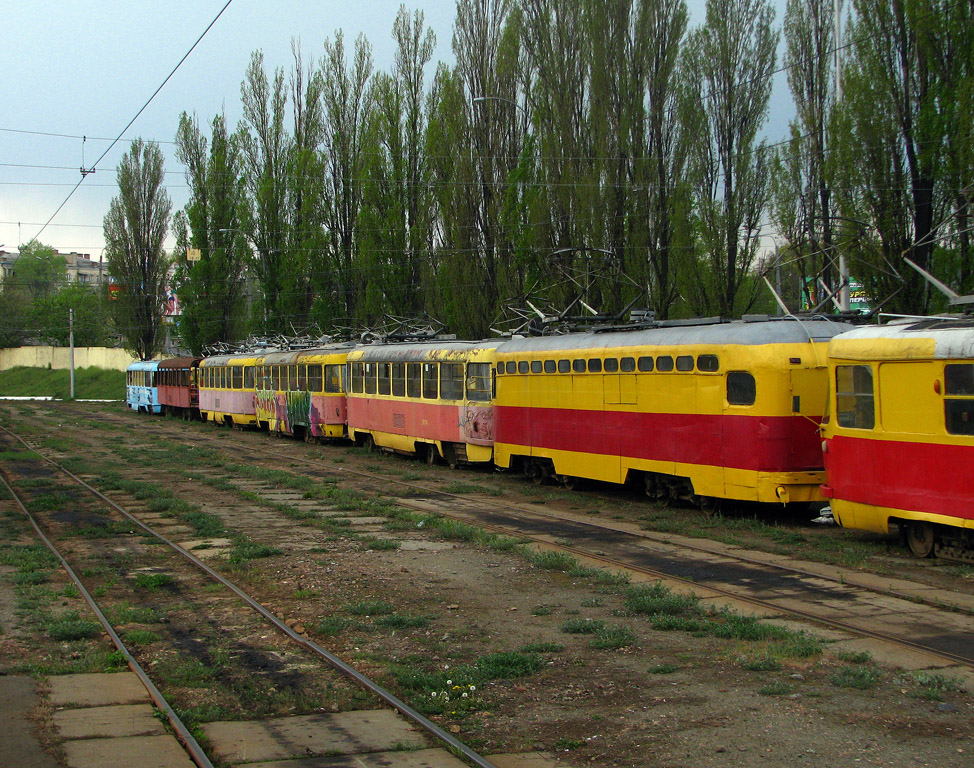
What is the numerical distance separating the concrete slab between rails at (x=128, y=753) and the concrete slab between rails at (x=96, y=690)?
31.0 inches

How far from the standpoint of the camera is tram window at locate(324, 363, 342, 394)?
93.6 ft

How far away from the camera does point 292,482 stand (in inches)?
749

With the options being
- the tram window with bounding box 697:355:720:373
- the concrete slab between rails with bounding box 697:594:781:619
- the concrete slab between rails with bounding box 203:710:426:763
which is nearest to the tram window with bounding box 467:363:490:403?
the tram window with bounding box 697:355:720:373

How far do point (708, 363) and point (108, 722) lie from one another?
31.7ft

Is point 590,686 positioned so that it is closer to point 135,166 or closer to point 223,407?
point 223,407

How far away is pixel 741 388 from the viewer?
13.3 meters

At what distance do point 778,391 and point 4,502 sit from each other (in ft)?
42.2

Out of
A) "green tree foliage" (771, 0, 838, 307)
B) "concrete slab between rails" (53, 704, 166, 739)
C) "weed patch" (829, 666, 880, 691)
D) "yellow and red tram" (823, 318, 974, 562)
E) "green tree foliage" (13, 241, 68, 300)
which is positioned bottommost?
"weed patch" (829, 666, 880, 691)

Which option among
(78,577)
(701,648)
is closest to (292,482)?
(78,577)

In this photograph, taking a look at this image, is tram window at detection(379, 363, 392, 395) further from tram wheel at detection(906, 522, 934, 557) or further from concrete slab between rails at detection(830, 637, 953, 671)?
concrete slab between rails at detection(830, 637, 953, 671)

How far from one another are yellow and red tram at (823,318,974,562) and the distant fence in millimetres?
70181

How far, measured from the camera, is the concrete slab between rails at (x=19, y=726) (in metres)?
5.32

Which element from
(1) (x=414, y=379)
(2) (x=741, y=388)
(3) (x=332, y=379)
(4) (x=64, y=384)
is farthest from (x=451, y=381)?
(4) (x=64, y=384)

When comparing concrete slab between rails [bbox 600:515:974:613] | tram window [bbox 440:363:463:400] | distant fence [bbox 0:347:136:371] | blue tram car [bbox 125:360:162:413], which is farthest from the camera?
distant fence [bbox 0:347:136:371]
